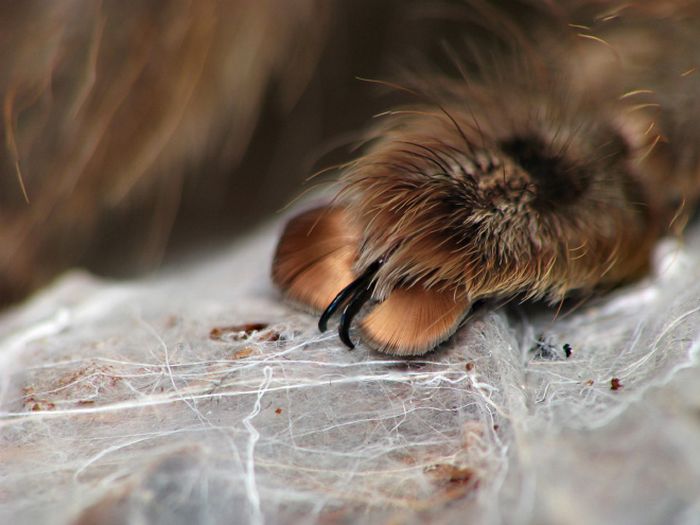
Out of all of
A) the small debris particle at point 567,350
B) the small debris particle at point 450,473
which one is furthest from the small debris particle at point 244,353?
the small debris particle at point 567,350

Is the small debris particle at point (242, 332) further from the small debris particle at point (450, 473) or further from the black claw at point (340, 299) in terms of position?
the small debris particle at point (450, 473)

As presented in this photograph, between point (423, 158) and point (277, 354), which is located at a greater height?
point (423, 158)

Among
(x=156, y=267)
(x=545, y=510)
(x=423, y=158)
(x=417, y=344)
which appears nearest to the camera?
(x=545, y=510)

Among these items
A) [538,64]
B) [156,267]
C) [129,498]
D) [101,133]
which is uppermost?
[538,64]

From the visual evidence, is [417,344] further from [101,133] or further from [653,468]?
[101,133]

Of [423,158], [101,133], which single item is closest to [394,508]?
[423,158]

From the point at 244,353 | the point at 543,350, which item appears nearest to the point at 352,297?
the point at 244,353
